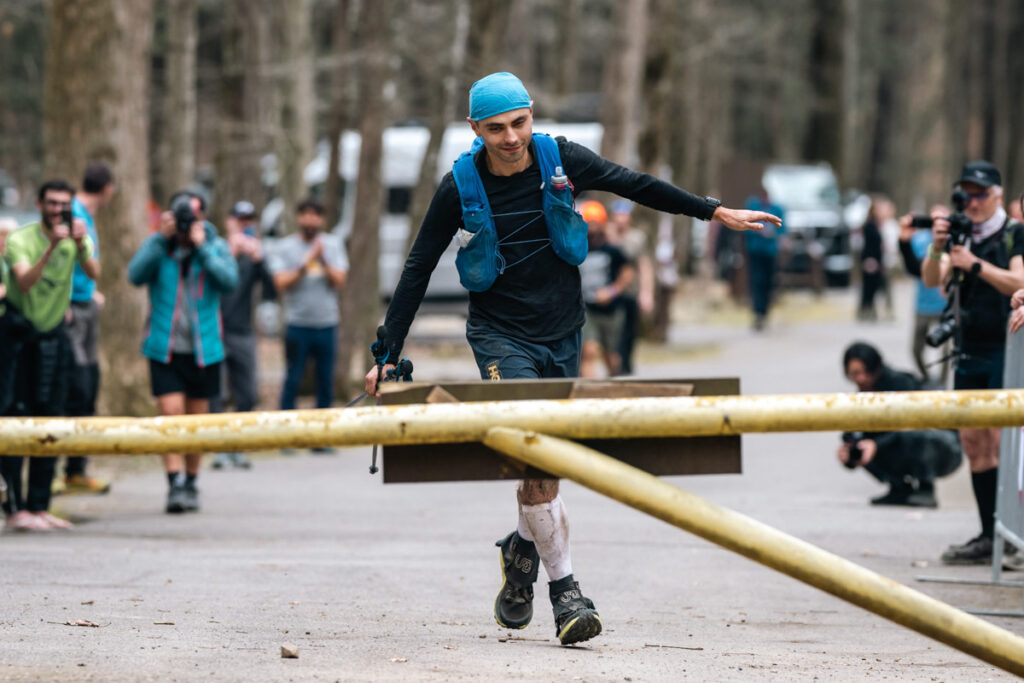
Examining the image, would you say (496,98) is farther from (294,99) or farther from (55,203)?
(294,99)

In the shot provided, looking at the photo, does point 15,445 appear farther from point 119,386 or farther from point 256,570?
point 119,386

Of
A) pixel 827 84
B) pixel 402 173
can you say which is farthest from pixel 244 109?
pixel 827 84

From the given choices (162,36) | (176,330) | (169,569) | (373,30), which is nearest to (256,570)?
(169,569)

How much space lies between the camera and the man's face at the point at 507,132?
5418mm

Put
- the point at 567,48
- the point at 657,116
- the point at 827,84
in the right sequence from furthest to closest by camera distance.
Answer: the point at 827,84 → the point at 567,48 → the point at 657,116

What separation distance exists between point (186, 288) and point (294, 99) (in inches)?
654

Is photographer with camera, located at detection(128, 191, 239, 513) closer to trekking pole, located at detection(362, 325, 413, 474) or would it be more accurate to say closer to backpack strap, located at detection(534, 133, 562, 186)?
trekking pole, located at detection(362, 325, 413, 474)

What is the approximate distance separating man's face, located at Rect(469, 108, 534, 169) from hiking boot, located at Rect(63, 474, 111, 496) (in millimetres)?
6266

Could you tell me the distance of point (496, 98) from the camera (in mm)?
5395

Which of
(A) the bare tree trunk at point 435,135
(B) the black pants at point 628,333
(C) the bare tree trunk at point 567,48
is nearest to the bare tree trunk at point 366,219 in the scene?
(A) the bare tree trunk at point 435,135

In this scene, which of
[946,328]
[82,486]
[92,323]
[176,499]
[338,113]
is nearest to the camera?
[946,328]

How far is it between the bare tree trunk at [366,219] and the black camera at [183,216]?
5888 millimetres

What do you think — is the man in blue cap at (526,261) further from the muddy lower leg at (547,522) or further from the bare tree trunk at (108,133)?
the bare tree trunk at (108,133)

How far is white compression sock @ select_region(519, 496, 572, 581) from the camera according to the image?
5668mm
